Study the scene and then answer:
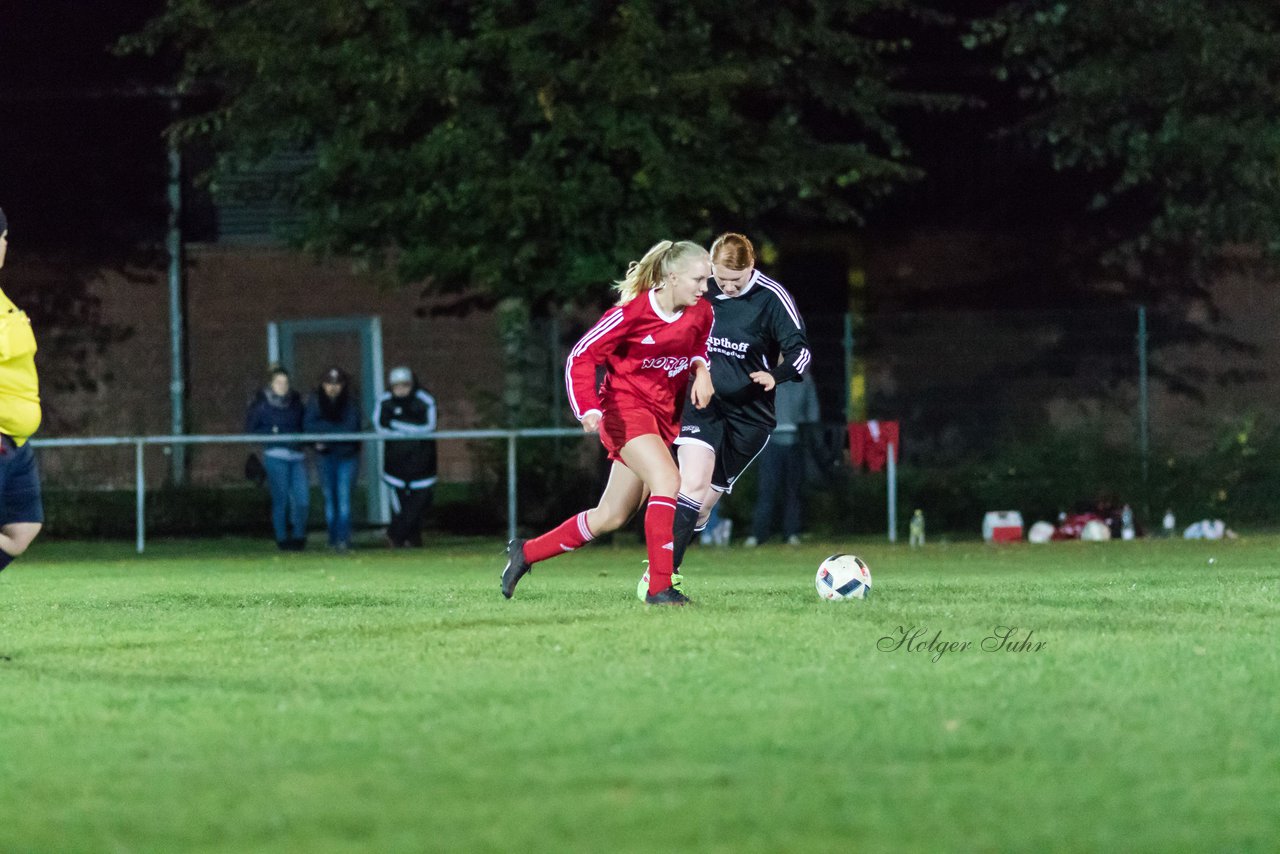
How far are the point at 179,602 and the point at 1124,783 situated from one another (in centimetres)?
764

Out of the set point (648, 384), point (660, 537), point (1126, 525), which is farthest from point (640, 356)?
point (1126, 525)

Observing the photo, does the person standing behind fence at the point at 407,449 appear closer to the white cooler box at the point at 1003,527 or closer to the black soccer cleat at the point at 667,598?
the white cooler box at the point at 1003,527

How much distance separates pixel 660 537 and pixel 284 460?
1005 cm

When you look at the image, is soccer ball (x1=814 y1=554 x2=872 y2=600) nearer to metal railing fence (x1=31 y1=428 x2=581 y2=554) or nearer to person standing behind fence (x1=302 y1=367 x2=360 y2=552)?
metal railing fence (x1=31 y1=428 x2=581 y2=554)

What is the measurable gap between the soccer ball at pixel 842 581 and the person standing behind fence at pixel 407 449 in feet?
31.7

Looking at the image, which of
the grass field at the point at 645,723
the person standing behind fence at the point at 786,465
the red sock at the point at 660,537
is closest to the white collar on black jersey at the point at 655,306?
the red sock at the point at 660,537

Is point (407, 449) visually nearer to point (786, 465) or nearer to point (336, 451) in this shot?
point (336, 451)

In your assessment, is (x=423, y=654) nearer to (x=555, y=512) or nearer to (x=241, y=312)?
(x=555, y=512)

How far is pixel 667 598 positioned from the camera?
1069 centimetres

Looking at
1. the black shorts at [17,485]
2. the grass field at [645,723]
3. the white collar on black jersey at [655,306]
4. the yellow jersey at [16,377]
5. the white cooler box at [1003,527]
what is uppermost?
the white collar on black jersey at [655,306]

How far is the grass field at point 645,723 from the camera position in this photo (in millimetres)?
5039

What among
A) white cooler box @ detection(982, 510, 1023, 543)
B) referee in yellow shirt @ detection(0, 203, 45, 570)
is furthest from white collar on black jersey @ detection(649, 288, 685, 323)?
white cooler box @ detection(982, 510, 1023, 543)

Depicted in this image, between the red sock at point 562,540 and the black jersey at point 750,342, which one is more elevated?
the black jersey at point 750,342

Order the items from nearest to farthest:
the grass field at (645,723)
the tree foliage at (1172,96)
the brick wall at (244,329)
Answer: the grass field at (645,723), the tree foliage at (1172,96), the brick wall at (244,329)
